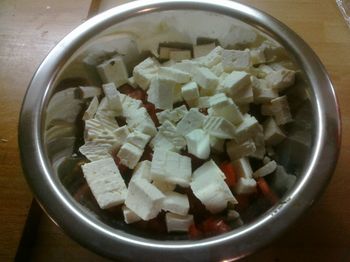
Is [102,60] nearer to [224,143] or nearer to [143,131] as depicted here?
[143,131]

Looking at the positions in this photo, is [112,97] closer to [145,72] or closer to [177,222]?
[145,72]

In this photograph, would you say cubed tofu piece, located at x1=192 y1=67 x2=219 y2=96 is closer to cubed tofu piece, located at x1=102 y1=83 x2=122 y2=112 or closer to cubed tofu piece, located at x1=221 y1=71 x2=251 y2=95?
cubed tofu piece, located at x1=221 y1=71 x2=251 y2=95

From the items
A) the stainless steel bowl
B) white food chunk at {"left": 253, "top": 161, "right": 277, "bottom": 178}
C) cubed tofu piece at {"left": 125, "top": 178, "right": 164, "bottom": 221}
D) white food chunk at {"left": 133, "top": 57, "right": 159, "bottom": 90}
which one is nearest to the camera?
the stainless steel bowl

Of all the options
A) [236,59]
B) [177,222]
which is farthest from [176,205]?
[236,59]

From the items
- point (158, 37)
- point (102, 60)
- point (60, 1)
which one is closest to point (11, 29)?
point (60, 1)

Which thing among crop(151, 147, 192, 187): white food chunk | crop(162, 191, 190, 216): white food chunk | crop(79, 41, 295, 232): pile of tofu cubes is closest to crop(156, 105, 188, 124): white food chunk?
crop(79, 41, 295, 232): pile of tofu cubes

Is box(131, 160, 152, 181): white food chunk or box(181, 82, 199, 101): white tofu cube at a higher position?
box(181, 82, 199, 101): white tofu cube
